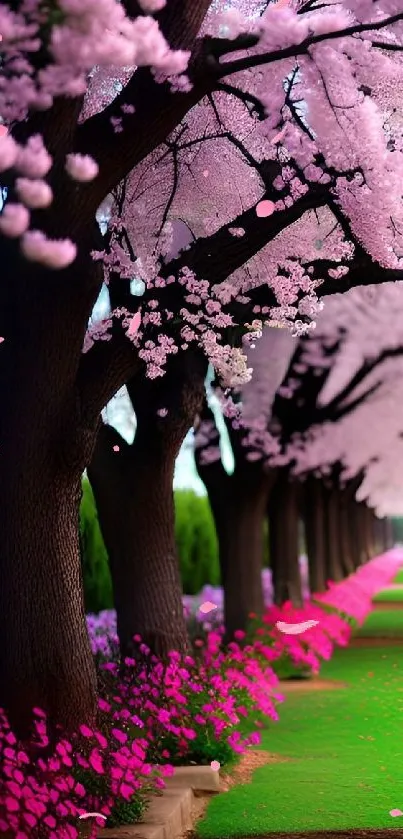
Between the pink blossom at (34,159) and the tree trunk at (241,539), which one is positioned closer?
the pink blossom at (34,159)

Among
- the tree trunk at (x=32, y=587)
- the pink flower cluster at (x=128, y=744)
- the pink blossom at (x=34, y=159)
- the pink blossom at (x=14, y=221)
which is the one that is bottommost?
the pink flower cluster at (x=128, y=744)

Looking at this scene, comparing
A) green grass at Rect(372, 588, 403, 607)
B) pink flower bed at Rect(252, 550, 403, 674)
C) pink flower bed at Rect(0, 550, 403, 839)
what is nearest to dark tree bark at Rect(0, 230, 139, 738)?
pink flower bed at Rect(0, 550, 403, 839)

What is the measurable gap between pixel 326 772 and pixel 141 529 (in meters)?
3.23

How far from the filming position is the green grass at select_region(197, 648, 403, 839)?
8844 millimetres

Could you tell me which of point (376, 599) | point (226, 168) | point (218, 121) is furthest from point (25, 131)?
point (376, 599)

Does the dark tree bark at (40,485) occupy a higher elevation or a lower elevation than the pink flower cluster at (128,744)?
higher

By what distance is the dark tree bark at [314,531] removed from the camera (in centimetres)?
3160

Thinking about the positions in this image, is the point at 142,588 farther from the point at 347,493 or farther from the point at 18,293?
the point at 347,493

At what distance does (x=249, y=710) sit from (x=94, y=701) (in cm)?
483

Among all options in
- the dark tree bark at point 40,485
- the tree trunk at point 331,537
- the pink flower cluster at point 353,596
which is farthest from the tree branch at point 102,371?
the tree trunk at point 331,537

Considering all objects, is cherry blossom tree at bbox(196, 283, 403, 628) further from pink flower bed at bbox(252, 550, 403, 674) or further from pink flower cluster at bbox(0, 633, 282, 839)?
pink flower cluster at bbox(0, 633, 282, 839)

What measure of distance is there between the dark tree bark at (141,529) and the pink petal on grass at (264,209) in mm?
3613

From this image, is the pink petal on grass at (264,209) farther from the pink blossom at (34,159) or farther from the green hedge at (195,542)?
the green hedge at (195,542)

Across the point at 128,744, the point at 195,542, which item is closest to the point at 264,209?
the point at 128,744
